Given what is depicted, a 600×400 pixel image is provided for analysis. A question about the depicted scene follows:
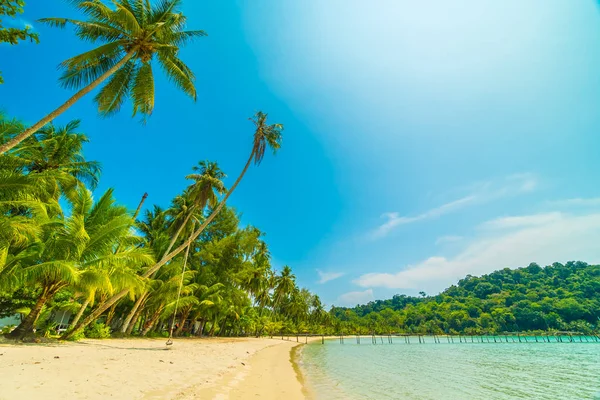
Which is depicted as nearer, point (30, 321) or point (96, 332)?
point (30, 321)

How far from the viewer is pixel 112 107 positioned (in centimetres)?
1220

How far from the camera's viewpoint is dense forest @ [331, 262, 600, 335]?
95875 mm

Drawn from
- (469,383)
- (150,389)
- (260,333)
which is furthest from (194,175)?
(260,333)

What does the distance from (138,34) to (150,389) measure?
1175 centimetres

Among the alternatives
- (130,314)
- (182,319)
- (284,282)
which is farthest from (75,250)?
(284,282)

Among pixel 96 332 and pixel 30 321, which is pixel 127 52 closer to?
pixel 30 321

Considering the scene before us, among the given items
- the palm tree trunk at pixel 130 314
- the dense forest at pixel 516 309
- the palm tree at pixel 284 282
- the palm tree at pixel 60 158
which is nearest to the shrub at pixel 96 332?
the palm tree trunk at pixel 130 314

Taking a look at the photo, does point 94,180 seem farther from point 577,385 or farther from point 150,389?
point 577,385

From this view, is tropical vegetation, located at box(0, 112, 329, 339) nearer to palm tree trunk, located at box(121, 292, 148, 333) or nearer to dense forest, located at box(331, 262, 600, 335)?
palm tree trunk, located at box(121, 292, 148, 333)

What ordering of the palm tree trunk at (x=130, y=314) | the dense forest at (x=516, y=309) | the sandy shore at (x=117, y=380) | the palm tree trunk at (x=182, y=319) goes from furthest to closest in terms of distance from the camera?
1. the dense forest at (x=516, y=309)
2. the palm tree trunk at (x=182, y=319)
3. the palm tree trunk at (x=130, y=314)
4. the sandy shore at (x=117, y=380)

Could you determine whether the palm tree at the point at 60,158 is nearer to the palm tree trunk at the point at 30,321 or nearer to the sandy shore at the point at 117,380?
the palm tree trunk at the point at 30,321

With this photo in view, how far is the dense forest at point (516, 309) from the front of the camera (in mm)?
95875

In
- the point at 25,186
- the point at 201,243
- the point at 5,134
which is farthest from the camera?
the point at 201,243

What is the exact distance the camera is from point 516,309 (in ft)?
341
